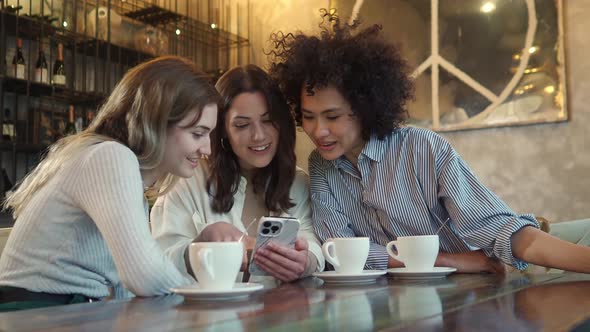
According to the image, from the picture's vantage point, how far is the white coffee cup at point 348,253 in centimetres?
119

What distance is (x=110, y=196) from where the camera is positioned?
1.11 meters

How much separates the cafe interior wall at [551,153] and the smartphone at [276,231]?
248cm

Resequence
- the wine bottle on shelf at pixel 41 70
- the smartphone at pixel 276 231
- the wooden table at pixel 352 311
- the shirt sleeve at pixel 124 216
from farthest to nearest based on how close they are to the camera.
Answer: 1. the wine bottle on shelf at pixel 41 70
2. the smartphone at pixel 276 231
3. the shirt sleeve at pixel 124 216
4. the wooden table at pixel 352 311

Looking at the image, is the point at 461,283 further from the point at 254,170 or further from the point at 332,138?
the point at 254,170

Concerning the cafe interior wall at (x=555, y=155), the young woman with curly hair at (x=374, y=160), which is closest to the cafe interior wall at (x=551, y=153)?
the cafe interior wall at (x=555, y=155)

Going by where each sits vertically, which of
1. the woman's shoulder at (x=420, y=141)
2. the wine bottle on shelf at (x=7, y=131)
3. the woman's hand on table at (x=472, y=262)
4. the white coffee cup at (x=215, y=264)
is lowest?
the woman's hand on table at (x=472, y=262)

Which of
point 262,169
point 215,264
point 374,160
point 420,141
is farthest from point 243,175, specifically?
point 215,264

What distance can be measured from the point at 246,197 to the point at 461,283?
88 centimetres

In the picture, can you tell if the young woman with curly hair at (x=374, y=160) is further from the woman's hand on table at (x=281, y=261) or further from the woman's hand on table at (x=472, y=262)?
the woman's hand on table at (x=281, y=261)

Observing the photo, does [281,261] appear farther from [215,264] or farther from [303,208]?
[303,208]

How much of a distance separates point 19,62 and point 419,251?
295 centimetres

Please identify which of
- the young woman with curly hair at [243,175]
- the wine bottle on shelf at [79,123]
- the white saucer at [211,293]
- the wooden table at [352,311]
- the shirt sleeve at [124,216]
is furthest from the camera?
the wine bottle on shelf at [79,123]

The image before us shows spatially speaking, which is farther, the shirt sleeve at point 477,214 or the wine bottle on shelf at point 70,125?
the wine bottle on shelf at point 70,125

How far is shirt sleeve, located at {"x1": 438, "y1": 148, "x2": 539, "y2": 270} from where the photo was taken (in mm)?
1401
